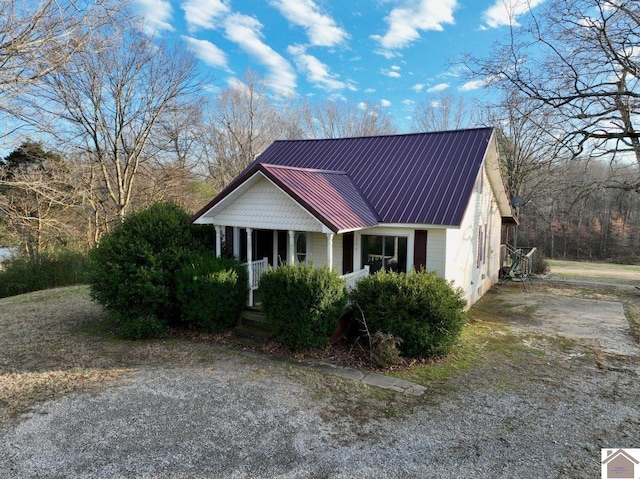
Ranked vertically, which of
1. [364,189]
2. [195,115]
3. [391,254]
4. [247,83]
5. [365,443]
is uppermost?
[247,83]

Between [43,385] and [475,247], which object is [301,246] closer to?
[475,247]

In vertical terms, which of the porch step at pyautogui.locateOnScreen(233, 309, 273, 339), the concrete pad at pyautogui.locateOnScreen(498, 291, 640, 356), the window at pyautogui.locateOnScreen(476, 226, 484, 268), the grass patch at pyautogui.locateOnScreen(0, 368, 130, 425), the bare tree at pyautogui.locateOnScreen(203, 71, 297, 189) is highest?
the bare tree at pyautogui.locateOnScreen(203, 71, 297, 189)

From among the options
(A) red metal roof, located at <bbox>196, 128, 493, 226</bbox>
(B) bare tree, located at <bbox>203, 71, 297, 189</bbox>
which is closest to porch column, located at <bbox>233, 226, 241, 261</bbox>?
(A) red metal roof, located at <bbox>196, 128, 493, 226</bbox>

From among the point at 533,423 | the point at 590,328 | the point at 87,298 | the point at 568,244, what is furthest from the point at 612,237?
the point at 87,298

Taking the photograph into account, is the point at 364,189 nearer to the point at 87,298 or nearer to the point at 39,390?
the point at 39,390

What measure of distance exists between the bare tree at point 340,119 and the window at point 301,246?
93.0 ft

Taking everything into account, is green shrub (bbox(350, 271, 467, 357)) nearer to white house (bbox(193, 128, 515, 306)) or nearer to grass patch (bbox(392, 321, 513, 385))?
grass patch (bbox(392, 321, 513, 385))

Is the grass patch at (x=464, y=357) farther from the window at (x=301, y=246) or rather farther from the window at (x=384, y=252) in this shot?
the window at (x=301, y=246)

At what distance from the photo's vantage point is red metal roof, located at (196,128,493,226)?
30.3ft

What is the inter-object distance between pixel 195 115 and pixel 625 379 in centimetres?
2428

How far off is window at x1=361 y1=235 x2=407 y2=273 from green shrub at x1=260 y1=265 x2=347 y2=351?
258 centimetres

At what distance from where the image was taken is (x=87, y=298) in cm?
1356

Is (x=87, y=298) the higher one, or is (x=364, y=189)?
(x=364, y=189)

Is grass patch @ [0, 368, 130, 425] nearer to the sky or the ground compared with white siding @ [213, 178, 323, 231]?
nearer to the ground
